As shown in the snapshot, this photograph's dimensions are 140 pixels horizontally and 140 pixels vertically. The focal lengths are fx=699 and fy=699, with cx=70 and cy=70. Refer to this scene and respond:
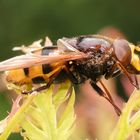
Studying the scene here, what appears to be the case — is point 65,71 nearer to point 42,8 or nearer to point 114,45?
point 114,45

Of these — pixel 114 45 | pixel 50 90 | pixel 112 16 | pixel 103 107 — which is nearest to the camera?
pixel 50 90

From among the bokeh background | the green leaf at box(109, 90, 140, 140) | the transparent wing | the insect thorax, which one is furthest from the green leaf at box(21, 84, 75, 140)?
the bokeh background

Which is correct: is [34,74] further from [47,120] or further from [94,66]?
[47,120]

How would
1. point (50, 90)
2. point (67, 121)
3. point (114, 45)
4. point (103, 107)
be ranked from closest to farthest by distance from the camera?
1. point (67, 121)
2. point (50, 90)
3. point (114, 45)
4. point (103, 107)

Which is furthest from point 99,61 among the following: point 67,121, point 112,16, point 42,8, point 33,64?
point 112,16

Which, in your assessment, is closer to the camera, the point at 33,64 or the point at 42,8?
the point at 33,64

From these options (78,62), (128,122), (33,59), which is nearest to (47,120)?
(128,122)

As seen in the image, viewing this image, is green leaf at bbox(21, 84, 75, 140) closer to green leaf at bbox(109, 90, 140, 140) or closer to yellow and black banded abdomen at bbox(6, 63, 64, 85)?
green leaf at bbox(109, 90, 140, 140)
